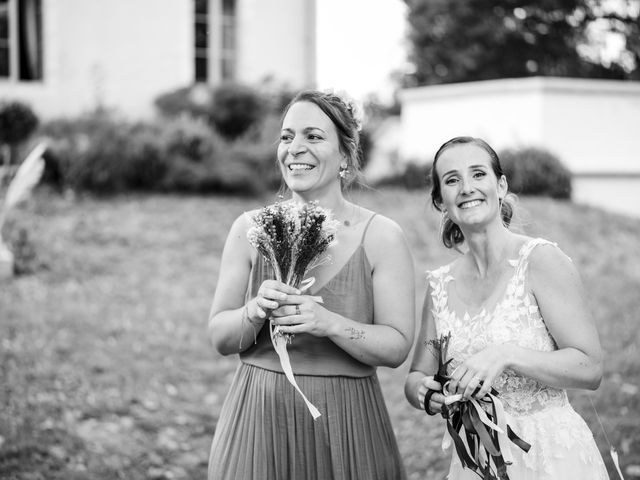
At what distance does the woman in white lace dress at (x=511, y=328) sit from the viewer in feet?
9.29

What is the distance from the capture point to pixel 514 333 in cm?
296

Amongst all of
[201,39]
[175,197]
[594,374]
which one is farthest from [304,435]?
[201,39]

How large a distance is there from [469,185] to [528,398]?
863mm

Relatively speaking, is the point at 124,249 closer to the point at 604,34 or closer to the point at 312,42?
the point at 312,42

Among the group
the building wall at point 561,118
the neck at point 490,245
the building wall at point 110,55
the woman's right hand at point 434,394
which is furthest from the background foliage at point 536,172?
the woman's right hand at point 434,394

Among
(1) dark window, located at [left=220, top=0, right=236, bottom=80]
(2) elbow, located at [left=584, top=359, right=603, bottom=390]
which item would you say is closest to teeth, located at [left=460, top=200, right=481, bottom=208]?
(2) elbow, located at [left=584, top=359, right=603, bottom=390]

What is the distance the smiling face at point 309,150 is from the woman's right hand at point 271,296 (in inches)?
19.1

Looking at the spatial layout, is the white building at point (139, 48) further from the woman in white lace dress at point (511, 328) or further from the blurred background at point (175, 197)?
the woman in white lace dress at point (511, 328)

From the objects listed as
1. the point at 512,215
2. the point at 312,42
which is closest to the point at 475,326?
the point at 512,215

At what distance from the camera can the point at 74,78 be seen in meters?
14.0

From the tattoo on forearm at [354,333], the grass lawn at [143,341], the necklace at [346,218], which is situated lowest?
the grass lawn at [143,341]

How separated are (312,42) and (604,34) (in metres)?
13.6

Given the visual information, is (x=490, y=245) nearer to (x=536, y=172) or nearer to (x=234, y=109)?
(x=536, y=172)

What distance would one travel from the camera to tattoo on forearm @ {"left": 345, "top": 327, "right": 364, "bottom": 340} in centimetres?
294
